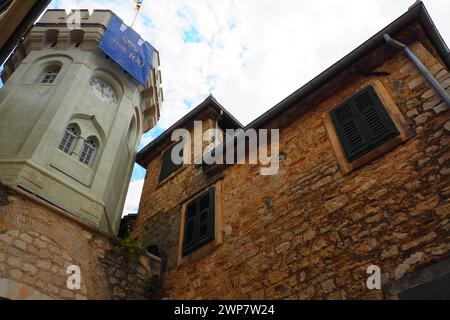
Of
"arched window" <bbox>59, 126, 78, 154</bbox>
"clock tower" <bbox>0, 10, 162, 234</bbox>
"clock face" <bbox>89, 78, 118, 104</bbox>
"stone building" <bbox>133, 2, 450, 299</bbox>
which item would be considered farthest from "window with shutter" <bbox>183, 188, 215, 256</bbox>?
"clock face" <bbox>89, 78, 118, 104</bbox>

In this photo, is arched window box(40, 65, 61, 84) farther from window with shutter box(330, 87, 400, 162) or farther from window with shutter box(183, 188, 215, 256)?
window with shutter box(330, 87, 400, 162)

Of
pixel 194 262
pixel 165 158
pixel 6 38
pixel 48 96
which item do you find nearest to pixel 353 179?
pixel 194 262

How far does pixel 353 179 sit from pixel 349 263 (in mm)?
1302

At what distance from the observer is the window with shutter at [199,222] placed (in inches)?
272

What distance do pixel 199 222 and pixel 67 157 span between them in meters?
4.19

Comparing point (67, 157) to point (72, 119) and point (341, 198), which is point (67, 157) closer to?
point (72, 119)

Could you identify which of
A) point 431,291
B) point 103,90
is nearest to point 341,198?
point 431,291

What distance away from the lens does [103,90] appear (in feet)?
37.3

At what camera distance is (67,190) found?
27.7 feet

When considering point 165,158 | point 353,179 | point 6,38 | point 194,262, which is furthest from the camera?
point 165,158

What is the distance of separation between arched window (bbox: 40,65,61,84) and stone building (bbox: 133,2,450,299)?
613 cm

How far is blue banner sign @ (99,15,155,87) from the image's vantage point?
465 inches

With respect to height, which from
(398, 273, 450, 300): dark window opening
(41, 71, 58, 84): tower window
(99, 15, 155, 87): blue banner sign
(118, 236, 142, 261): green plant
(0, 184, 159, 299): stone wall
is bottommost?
(398, 273, 450, 300): dark window opening
